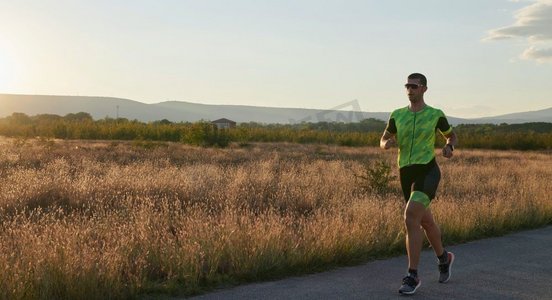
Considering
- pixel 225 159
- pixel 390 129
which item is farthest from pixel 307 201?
pixel 225 159

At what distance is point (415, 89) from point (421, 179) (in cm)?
90

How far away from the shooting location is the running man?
5.57m

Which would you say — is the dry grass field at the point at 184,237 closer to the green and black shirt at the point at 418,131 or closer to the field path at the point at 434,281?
the field path at the point at 434,281

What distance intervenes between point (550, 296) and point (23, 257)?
5.19 m

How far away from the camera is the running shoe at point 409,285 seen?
5445 mm

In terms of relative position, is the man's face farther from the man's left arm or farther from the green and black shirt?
the man's left arm

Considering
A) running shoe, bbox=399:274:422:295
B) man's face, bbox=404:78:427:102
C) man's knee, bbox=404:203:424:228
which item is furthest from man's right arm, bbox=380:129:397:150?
running shoe, bbox=399:274:422:295

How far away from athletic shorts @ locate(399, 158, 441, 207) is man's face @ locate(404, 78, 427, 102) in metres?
0.66

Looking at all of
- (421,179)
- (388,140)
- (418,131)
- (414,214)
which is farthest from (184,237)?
(418,131)

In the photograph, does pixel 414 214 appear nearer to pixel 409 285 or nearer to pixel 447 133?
pixel 409 285

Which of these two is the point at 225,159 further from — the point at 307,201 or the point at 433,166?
the point at 433,166

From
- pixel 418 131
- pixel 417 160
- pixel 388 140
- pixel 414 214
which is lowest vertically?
pixel 414 214

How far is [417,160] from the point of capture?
5648 mm

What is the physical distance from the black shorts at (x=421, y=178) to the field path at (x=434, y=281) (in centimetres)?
102
